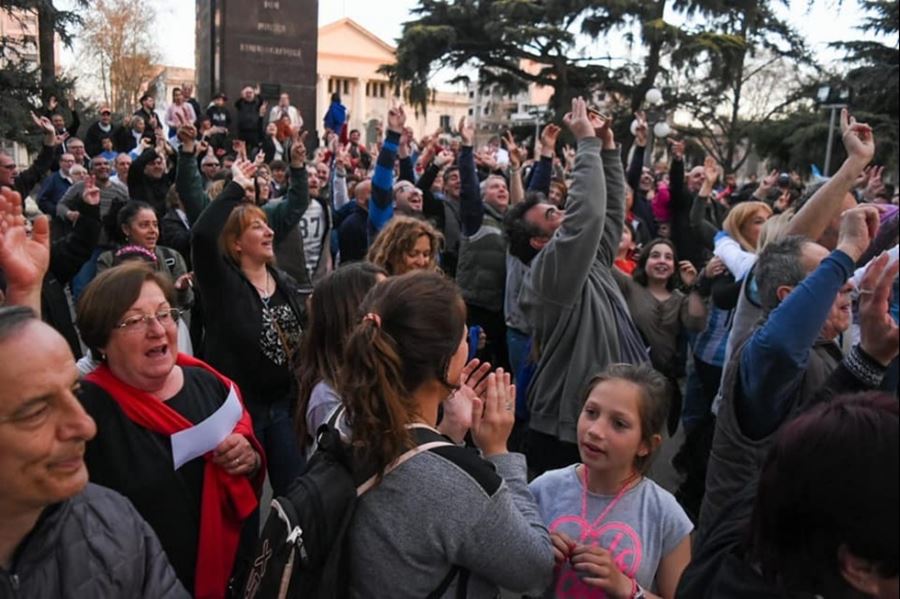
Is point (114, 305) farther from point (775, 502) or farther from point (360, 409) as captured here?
point (775, 502)

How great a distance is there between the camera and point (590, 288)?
11.5 feet

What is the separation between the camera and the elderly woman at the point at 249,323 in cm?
367

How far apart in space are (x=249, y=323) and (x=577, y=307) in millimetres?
1539

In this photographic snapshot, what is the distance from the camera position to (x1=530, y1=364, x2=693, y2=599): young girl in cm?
210

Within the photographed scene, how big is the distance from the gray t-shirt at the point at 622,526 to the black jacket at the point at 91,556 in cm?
109

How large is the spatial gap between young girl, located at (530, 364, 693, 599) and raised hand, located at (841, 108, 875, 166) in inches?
64.1

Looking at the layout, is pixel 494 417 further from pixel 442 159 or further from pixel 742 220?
pixel 442 159

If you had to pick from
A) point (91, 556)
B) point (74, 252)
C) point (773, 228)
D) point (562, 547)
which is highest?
point (773, 228)

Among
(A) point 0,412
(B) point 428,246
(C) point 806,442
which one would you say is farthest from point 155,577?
(B) point 428,246

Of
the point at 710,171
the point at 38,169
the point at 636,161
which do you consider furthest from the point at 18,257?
A: the point at 38,169

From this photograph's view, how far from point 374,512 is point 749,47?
→ 3262 centimetres

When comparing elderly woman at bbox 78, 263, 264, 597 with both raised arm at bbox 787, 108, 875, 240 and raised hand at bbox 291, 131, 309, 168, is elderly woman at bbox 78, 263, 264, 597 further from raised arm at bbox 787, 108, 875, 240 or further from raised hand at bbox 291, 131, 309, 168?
raised hand at bbox 291, 131, 309, 168

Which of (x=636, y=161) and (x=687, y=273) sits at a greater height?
(x=636, y=161)

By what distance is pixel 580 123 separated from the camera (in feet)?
11.5
